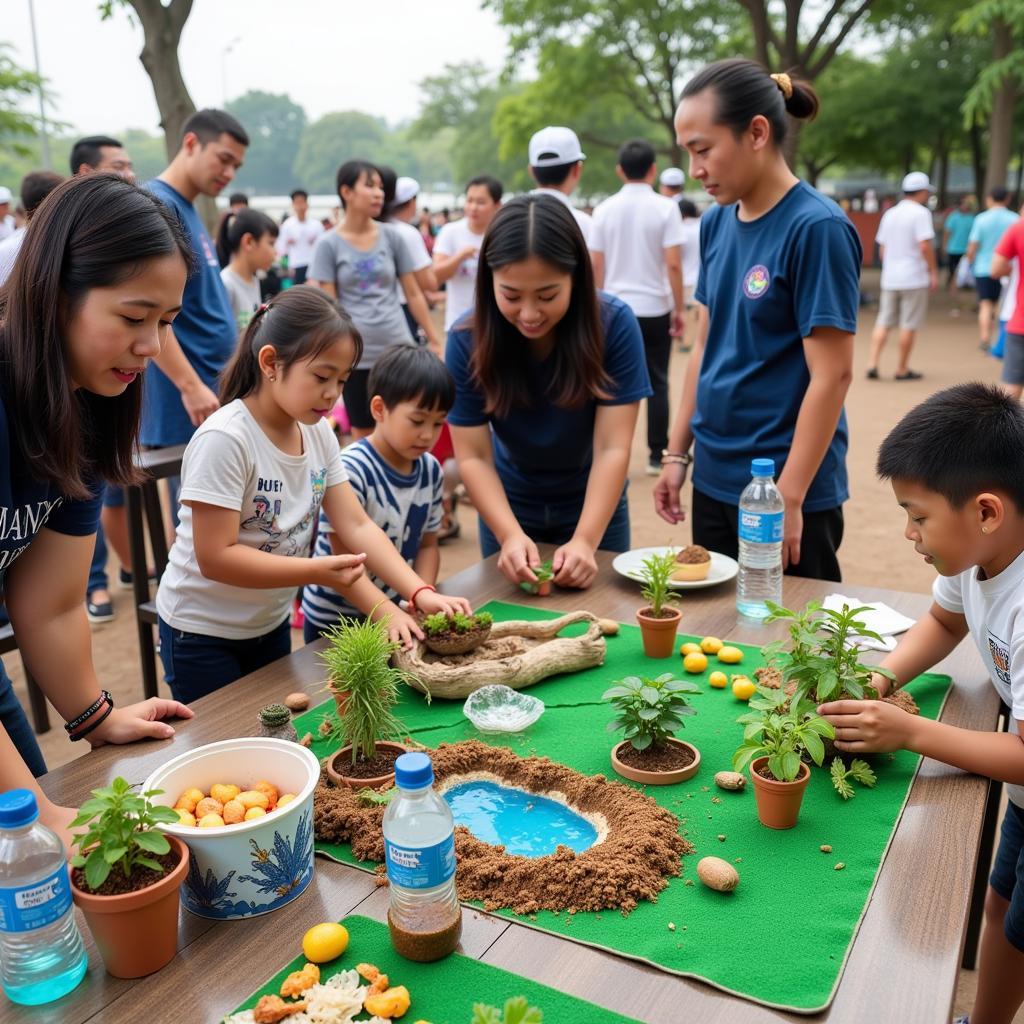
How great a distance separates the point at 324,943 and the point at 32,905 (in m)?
0.34

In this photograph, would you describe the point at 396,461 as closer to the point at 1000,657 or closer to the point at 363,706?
the point at 363,706

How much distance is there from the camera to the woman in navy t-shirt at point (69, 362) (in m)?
1.36

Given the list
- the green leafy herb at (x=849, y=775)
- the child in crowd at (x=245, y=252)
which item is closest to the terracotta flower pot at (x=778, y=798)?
the green leafy herb at (x=849, y=775)

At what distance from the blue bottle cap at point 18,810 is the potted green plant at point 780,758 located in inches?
36.8

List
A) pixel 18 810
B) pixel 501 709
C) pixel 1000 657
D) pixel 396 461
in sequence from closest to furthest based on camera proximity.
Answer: pixel 18 810 → pixel 1000 657 → pixel 501 709 → pixel 396 461

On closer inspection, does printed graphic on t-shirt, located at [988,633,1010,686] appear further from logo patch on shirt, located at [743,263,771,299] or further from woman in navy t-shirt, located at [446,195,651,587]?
logo patch on shirt, located at [743,263,771,299]

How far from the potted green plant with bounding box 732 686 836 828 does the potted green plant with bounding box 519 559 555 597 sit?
96cm

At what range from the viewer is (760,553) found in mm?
2229

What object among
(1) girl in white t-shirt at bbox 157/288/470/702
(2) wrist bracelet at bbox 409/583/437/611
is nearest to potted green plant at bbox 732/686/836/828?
(1) girl in white t-shirt at bbox 157/288/470/702

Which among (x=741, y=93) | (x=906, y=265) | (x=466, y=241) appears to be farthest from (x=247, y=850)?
(x=906, y=265)

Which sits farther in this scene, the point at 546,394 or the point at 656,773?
the point at 546,394

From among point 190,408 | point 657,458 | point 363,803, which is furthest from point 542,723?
point 657,458

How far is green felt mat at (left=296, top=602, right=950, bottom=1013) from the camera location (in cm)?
112

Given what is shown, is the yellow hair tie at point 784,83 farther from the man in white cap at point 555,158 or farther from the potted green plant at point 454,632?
the man in white cap at point 555,158
